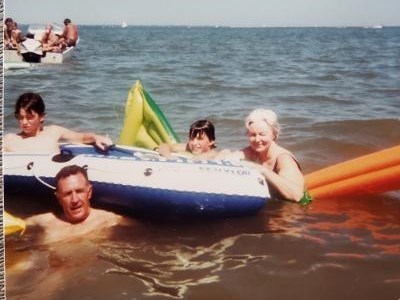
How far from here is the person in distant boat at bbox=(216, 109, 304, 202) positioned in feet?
7.68

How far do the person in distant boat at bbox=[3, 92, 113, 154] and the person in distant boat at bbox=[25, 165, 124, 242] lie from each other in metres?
0.37

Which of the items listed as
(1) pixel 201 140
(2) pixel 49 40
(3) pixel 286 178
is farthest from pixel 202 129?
(2) pixel 49 40

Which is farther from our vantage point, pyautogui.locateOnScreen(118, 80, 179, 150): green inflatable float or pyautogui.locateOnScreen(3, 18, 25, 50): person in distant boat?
pyautogui.locateOnScreen(3, 18, 25, 50): person in distant boat

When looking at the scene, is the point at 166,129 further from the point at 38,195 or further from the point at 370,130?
the point at 370,130

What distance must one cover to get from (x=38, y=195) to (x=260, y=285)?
119 centimetres

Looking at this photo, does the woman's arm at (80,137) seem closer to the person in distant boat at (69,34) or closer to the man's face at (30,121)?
the man's face at (30,121)

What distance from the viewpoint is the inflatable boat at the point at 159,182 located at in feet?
7.03

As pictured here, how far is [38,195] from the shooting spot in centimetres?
239

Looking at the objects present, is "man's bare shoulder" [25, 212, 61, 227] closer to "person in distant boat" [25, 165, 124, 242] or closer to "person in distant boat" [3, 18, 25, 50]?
"person in distant boat" [25, 165, 124, 242]

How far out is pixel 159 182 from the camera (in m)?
2.15

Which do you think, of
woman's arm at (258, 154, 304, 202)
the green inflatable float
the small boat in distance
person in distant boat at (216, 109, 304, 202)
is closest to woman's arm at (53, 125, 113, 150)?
the green inflatable float

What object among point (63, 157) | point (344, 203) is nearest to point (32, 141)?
point (63, 157)

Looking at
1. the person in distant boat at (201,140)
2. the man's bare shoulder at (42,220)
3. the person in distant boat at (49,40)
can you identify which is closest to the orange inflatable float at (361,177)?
the person in distant boat at (201,140)

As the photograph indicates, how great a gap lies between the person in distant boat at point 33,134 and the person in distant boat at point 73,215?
1.23 ft
